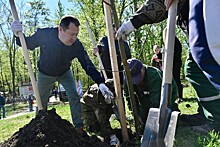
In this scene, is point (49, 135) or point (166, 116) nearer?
point (166, 116)

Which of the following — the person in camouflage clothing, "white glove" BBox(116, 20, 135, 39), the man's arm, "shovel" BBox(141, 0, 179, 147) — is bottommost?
the person in camouflage clothing

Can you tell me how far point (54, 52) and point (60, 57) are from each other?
11 centimetres

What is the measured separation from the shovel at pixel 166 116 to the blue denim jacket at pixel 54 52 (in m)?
1.47

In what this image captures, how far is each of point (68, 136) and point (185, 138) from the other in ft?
4.14

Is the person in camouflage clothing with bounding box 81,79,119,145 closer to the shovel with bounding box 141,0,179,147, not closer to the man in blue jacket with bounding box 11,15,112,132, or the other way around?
the man in blue jacket with bounding box 11,15,112,132

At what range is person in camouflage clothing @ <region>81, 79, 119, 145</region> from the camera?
3766 mm

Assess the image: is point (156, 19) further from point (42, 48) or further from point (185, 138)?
point (42, 48)

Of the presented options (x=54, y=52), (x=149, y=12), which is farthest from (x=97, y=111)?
(x=149, y=12)

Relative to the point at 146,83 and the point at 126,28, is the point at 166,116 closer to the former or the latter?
the point at 126,28

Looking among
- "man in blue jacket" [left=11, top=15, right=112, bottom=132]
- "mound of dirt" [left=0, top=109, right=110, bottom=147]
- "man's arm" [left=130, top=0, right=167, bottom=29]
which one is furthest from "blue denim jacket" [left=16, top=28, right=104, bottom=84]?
"man's arm" [left=130, top=0, right=167, bottom=29]

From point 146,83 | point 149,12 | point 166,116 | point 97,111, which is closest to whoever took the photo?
point 166,116

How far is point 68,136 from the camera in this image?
8.82 feet

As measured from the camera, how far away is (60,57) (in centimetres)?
374

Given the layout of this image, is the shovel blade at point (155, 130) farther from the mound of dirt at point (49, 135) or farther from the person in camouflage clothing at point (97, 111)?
the person in camouflage clothing at point (97, 111)
